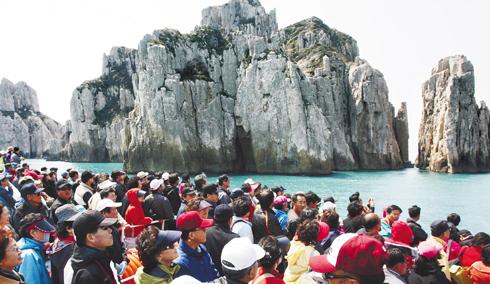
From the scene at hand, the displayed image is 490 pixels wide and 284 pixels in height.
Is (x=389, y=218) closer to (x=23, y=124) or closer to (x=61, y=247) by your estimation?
(x=61, y=247)

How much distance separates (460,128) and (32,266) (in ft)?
301

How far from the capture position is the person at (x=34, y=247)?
17.9ft

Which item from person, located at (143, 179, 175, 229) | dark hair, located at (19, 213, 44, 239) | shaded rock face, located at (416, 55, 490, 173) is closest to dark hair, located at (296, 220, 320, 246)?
dark hair, located at (19, 213, 44, 239)

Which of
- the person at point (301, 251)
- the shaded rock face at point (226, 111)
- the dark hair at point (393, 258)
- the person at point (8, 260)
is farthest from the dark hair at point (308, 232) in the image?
the shaded rock face at point (226, 111)

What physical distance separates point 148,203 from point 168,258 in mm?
5605

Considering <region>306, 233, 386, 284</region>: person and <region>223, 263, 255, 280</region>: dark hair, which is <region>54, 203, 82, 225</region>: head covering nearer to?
<region>223, 263, 255, 280</region>: dark hair

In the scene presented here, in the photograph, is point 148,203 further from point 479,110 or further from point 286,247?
point 479,110

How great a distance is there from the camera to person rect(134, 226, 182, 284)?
16.3 feet

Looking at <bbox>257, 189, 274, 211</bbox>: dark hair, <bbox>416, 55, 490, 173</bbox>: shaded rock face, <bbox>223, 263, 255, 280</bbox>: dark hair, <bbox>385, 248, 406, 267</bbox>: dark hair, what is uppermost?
<bbox>416, 55, 490, 173</bbox>: shaded rock face

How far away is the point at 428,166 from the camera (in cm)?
9025

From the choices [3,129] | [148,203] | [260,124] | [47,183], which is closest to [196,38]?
[260,124]

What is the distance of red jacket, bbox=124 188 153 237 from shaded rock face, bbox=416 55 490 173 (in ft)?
269

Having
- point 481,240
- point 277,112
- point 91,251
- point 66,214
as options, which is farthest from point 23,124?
point 481,240

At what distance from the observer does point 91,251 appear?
453cm
